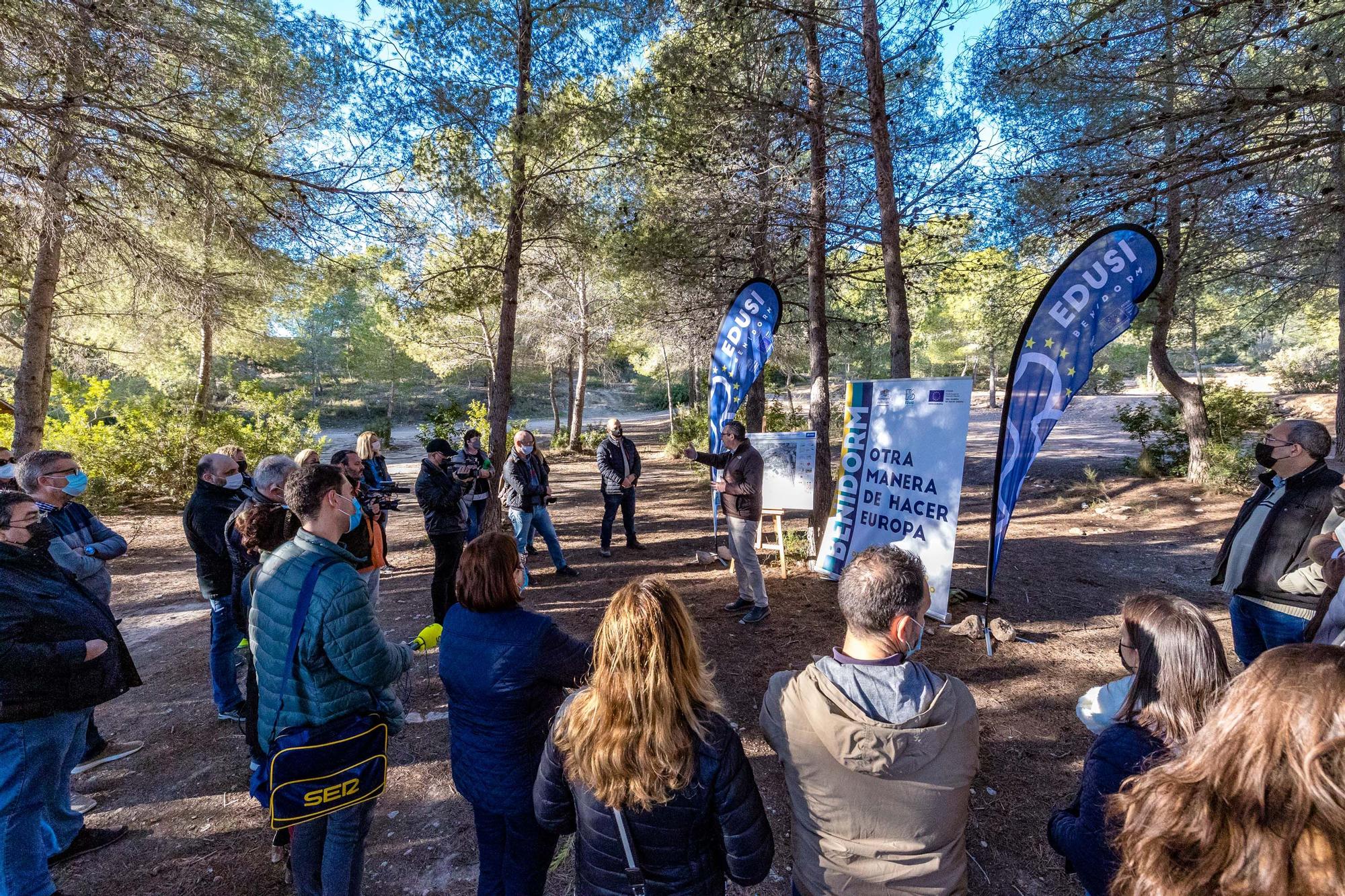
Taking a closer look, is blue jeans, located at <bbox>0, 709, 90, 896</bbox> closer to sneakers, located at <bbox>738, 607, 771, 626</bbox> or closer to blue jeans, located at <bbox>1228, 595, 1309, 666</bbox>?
sneakers, located at <bbox>738, 607, 771, 626</bbox>

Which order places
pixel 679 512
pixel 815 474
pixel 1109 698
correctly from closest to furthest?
1. pixel 1109 698
2. pixel 815 474
3. pixel 679 512

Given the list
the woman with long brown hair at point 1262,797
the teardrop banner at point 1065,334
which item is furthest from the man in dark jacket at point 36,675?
A: the teardrop banner at point 1065,334

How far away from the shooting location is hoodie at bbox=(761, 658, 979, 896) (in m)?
1.37

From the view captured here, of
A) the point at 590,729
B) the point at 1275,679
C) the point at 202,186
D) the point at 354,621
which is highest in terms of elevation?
the point at 202,186

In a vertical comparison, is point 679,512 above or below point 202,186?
below

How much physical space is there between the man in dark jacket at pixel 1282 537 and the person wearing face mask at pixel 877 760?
2.86 metres

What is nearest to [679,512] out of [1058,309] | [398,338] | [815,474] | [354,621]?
[815,474]

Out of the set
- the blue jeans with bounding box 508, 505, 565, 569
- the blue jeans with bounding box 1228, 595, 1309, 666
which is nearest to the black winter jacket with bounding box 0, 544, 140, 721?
the blue jeans with bounding box 508, 505, 565, 569

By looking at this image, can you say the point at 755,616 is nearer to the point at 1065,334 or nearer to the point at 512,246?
the point at 1065,334

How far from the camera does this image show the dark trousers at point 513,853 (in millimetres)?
1923

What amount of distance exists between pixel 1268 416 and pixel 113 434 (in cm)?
2146

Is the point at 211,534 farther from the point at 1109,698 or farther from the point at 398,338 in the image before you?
the point at 398,338

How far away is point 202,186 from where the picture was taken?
4.44 m

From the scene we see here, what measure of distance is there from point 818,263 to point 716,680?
495 cm
